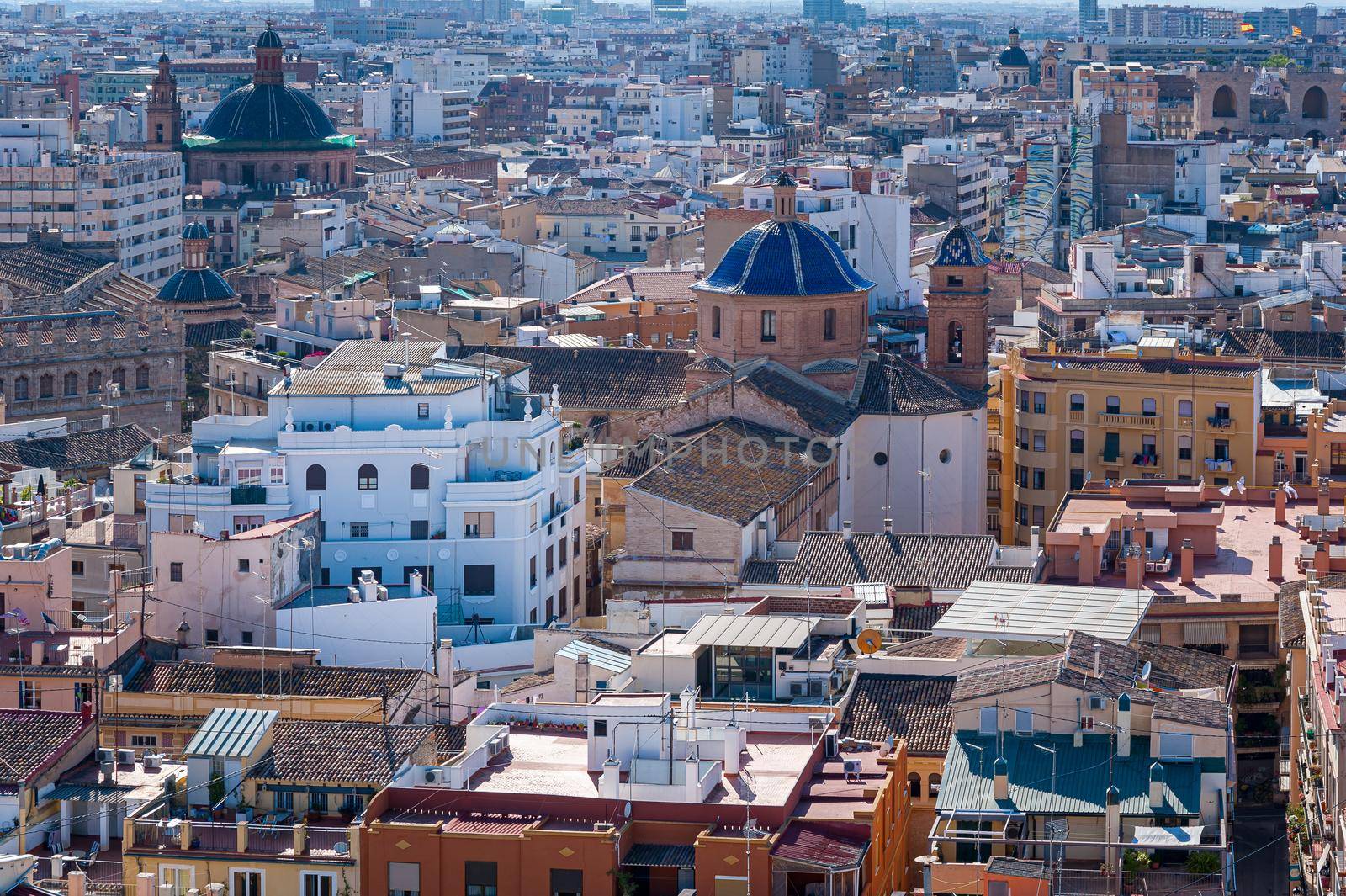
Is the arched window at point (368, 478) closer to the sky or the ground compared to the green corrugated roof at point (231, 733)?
closer to the sky

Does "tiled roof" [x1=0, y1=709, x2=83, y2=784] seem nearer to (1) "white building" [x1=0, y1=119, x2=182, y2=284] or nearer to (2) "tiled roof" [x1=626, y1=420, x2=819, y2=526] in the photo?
(2) "tiled roof" [x1=626, y1=420, x2=819, y2=526]

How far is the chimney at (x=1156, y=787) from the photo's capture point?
3250 centimetres

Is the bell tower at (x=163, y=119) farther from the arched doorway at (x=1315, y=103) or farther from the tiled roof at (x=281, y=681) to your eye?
the tiled roof at (x=281, y=681)

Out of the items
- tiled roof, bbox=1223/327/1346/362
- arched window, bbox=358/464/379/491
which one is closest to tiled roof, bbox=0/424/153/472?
arched window, bbox=358/464/379/491

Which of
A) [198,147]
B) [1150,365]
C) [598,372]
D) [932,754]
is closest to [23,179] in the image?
[198,147]

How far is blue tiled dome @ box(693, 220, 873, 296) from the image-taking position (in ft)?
194

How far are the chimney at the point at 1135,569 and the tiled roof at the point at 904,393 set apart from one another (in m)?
12.6

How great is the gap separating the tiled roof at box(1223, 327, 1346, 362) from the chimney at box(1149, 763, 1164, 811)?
3420cm

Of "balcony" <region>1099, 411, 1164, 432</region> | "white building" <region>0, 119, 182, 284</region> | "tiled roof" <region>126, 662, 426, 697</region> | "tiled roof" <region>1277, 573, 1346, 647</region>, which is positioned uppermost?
"white building" <region>0, 119, 182, 284</region>

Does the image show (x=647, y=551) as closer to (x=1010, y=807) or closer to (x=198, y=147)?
(x=1010, y=807)

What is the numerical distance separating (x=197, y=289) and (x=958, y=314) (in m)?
25.2

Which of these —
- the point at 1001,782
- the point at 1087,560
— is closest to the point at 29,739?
the point at 1001,782

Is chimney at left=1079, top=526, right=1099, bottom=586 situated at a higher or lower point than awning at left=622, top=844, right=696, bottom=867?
higher

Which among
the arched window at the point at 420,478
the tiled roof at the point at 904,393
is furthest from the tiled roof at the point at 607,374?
the arched window at the point at 420,478
